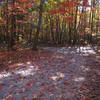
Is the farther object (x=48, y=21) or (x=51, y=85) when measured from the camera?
(x=48, y=21)

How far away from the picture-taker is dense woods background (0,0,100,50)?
44.2 ft

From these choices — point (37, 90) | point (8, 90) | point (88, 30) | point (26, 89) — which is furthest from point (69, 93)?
point (88, 30)

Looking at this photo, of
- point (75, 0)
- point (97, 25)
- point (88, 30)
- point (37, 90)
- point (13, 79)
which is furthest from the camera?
point (97, 25)

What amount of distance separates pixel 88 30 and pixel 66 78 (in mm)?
18283

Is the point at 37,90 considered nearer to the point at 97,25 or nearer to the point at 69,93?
the point at 69,93

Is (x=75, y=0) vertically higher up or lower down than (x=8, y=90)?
higher up

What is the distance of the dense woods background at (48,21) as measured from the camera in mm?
13470

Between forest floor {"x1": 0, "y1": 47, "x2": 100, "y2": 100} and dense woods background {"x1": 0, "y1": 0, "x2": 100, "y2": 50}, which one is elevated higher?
dense woods background {"x1": 0, "y1": 0, "x2": 100, "y2": 50}

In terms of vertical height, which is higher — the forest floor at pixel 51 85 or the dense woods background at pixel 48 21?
the dense woods background at pixel 48 21

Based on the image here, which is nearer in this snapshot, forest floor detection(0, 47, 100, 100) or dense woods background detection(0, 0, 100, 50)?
forest floor detection(0, 47, 100, 100)

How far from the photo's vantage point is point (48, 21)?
81.2ft

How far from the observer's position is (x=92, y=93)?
4.60 m

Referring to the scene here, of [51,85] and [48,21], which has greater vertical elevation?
[48,21]

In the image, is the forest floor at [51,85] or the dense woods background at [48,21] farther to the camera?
the dense woods background at [48,21]
